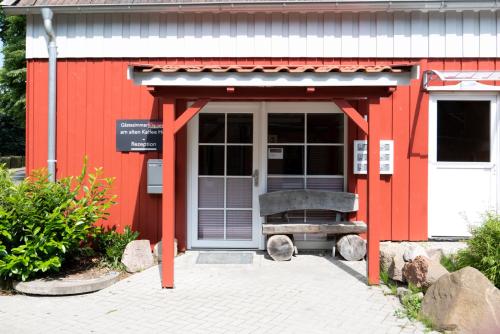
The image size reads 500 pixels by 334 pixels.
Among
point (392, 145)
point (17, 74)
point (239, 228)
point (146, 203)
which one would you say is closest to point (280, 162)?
point (239, 228)

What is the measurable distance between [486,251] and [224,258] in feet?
11.1

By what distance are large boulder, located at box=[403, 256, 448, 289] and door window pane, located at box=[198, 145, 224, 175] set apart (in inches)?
125

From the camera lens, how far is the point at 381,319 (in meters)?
4.43

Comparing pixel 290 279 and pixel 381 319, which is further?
pixel 290 279

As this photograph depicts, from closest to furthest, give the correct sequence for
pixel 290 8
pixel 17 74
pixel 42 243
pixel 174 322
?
pixel 174 322, pixel 42 243, pixel 290 8, pixel 17 74

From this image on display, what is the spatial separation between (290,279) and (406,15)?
13.9ft

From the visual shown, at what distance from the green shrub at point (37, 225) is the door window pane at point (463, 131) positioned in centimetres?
518

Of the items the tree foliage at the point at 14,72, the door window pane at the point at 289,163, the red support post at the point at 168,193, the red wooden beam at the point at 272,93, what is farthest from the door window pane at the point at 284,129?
the tree foliage at the point at 14,72

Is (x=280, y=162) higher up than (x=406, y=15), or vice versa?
(x=406, y=15)

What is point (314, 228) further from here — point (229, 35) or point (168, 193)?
point (229, 35)

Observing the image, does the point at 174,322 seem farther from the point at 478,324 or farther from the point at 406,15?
the point at 406,15

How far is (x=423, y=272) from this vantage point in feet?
15.9

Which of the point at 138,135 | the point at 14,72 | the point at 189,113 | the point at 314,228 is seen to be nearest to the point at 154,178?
the point at 138,135

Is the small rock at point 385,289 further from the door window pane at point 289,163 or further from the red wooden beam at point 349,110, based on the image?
the door window pane at point 289,163
